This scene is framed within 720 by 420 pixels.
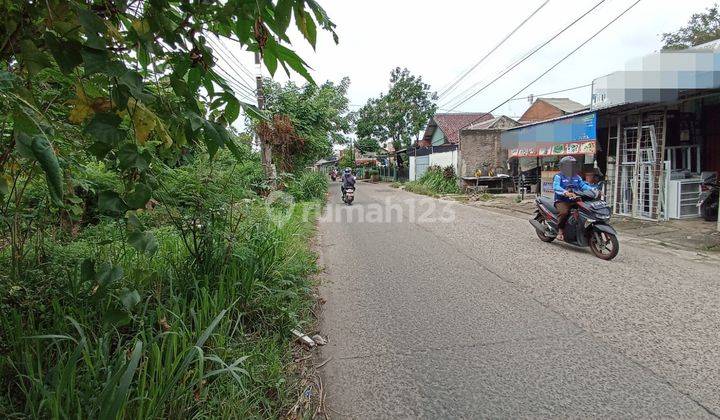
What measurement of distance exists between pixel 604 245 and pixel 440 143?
2803 cm

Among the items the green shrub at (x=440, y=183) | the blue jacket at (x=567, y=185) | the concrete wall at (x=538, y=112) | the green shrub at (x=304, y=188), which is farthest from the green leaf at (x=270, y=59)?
the concrete wall at (x=538, y=112)

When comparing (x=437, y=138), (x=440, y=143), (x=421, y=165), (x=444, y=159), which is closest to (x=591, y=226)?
(x=444, y=159)

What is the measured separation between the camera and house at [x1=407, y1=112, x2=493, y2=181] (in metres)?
24.7

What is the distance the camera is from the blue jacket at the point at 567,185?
680cm

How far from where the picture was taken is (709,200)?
30.8ft

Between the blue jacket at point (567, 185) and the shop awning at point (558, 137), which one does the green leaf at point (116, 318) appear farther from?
the shop awning at point (558, 137)

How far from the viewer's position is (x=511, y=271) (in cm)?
570

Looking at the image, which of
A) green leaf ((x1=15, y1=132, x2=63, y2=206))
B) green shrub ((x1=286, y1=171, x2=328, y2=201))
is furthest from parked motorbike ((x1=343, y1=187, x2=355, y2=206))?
green leaf ((x1=15, y1=132, x2=63, y2=206))

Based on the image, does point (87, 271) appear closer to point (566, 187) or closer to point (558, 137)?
point (566, 187)

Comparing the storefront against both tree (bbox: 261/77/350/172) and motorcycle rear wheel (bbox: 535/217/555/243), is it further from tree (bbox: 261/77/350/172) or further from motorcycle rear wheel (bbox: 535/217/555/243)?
tree (bbox: 261/77/350/172)

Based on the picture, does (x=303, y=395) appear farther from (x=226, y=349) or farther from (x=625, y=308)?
(x=625, y=308)

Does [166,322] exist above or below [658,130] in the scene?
below

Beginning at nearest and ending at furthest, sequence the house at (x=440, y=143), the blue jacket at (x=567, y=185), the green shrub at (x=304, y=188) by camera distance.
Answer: the blue jacket at (x=567, y=185)
the green shrub at (x=304, y=188)
the house at (x=440, y=143)

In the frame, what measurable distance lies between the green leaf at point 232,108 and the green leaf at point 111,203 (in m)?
0.50
